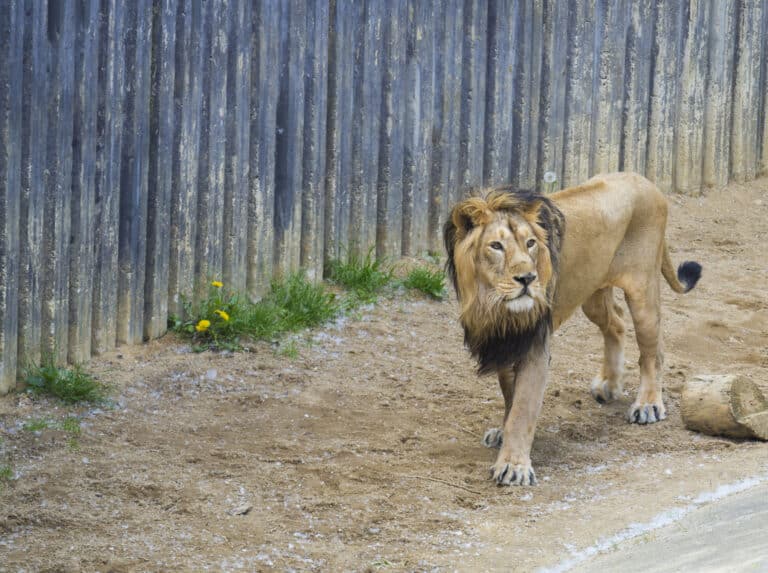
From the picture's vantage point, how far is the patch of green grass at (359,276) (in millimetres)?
7957

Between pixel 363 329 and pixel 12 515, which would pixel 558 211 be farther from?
pixel 12 515

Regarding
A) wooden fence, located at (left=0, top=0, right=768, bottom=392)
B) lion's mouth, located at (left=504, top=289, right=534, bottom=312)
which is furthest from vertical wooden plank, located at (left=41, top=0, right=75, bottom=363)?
lion's mouth, located at (left=504, top=289, right=534, bottom=312)

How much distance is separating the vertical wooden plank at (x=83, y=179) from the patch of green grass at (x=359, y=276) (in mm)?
1890

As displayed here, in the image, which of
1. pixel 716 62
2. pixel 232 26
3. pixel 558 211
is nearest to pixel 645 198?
pixel 558 211

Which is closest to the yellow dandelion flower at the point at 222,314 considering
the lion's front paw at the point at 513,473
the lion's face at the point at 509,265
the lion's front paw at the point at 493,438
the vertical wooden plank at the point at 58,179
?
the vertical wooden plank at the point at 58,179

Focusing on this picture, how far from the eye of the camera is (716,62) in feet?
35.4

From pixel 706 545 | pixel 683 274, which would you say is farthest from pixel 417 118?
pixel 706 545

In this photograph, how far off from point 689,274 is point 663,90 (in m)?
3.54

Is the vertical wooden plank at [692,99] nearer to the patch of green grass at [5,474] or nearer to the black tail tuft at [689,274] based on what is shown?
the black tail tuft at [689,274]

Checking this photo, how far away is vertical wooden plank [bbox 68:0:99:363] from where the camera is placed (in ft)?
20.8

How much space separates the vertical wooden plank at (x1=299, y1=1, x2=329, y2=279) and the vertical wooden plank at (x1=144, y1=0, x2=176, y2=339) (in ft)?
3.42

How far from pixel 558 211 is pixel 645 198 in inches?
38.0

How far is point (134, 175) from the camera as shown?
670cm

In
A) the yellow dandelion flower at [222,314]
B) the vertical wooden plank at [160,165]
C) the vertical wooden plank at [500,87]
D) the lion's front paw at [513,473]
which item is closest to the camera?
the lion's front paw at [513,473]
